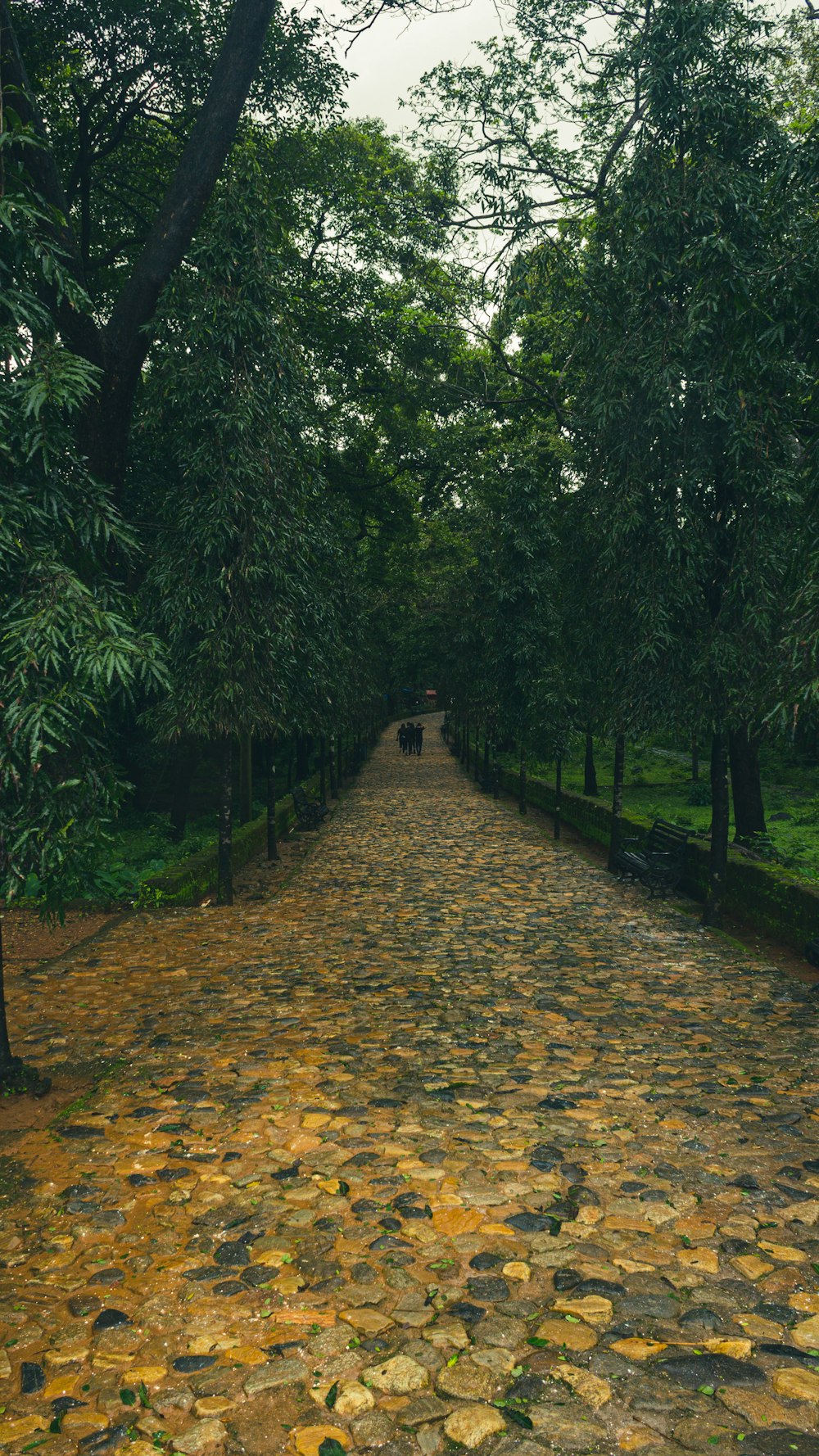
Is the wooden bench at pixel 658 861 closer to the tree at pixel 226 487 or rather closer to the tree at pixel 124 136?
the tree at pixel 226 487

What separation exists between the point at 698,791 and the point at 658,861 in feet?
40.2

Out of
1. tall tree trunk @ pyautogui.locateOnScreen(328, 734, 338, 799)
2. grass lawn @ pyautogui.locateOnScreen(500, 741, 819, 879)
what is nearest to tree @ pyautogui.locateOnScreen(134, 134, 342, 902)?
grass lawn @ pyautogui.locateOnScreen(500, 741, 819, 879)

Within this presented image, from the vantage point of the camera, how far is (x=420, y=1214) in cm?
538

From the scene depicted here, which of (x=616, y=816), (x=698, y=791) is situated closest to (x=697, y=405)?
(x=616, y=816)

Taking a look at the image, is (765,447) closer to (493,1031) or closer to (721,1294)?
(493,1031)

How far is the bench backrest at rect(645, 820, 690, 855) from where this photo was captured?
14.3m

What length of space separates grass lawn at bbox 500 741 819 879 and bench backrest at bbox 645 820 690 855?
1185mm

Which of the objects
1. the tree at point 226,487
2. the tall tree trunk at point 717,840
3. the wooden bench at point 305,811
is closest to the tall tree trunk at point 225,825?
the tree at point 226,487

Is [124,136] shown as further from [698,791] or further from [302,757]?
[698,791]

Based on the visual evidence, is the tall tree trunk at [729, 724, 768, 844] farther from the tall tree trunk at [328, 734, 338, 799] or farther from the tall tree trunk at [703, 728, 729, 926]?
the tall tree trunk at [328, 734, 338, 799]

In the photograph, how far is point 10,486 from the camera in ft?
20.2

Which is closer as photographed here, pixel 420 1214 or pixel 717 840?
pixel 420 1214

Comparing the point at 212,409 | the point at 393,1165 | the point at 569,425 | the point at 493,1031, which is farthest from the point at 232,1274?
the point at 569,425

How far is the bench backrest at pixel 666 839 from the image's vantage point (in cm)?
1432
